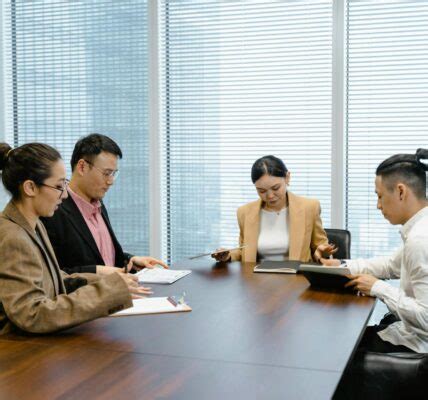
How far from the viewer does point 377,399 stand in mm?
1844

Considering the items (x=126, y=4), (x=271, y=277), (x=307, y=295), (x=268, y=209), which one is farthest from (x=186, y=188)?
(x=307, y=295)

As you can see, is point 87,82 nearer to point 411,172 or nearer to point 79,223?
point 79,223

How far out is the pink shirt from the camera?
10.5ft

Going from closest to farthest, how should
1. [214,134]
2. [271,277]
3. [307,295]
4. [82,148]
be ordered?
[307,295] → [271,277] → [82,148] → [214,134]

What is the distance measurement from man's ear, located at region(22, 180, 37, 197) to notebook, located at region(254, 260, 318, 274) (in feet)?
4.70

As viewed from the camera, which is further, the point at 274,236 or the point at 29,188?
the point at 274,236

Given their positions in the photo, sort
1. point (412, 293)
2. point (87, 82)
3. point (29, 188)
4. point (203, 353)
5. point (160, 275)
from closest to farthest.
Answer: point (203, 353)
point (29, 188)
point (412, 293)
point (160, 275)
point (87, 82)

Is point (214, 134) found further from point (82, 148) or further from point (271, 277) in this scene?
point (271, 277)

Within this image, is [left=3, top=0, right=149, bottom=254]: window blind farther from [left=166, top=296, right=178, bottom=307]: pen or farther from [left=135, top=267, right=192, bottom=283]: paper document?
[left=166, top=296, right=178, bottom=307]: pen

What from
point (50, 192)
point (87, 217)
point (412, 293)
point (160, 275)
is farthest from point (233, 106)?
point (50, 192)

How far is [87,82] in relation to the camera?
16.2 ft

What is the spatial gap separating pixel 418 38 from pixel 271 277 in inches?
89.4

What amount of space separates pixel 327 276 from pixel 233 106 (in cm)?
229

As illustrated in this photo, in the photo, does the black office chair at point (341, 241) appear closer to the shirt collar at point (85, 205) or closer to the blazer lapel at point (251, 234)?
the blazer lapel at point (251, 234)
